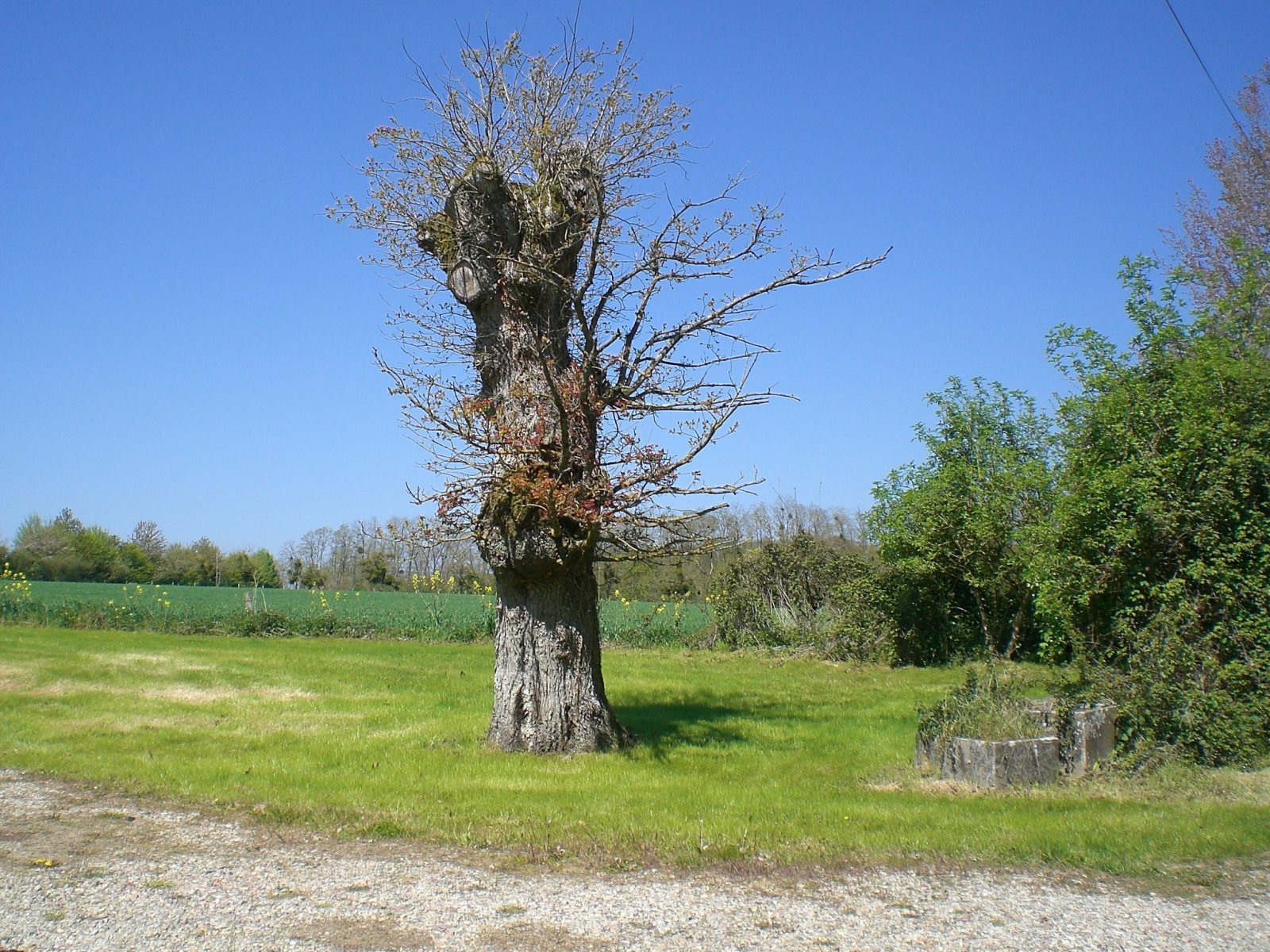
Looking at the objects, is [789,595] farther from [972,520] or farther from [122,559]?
[122,559]

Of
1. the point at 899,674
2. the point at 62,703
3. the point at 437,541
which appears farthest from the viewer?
the point at 899,674

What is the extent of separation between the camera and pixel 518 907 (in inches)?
220

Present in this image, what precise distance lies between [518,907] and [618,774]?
394 centimetres

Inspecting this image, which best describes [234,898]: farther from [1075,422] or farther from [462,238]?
[1075,422]

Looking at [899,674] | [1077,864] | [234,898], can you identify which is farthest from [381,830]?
[899,674]

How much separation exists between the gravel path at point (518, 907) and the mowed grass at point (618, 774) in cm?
55

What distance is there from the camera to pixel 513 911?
5.50 m

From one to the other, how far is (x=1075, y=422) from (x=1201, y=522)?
7.63 feet

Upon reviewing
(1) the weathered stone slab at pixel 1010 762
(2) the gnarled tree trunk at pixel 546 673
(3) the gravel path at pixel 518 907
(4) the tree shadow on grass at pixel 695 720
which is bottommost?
(3) the gravel path at pixel 518 907

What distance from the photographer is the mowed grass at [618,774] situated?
6.92 metres

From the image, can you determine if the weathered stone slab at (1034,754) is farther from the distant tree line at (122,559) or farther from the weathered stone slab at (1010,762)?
the distant tree line at (122,559)

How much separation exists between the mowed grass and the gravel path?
0.55 meters

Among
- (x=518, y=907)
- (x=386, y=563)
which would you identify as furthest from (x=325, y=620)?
(x=518, y=907)

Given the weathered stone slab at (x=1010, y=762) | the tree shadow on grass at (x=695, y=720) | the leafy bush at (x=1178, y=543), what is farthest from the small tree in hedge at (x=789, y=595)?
the weathered stone slab at (x=1010, y=762)
